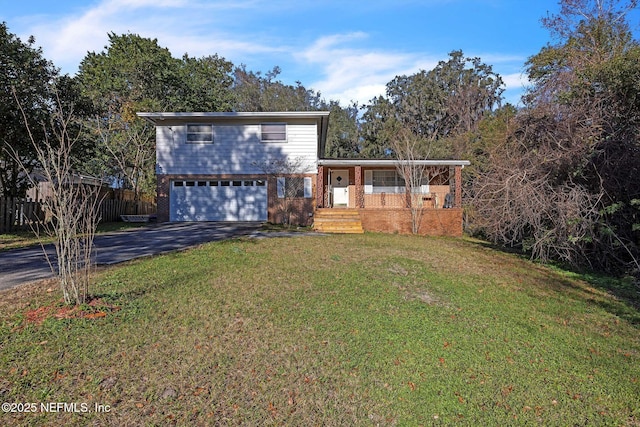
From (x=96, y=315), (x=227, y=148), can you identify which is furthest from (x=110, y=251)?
(x=227, y=148)

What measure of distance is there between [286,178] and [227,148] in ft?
10.0

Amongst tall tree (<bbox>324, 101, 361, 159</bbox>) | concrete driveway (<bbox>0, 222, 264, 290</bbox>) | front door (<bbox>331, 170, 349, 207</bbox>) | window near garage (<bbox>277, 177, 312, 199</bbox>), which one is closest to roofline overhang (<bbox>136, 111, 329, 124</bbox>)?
window near garage (<bbox>277, 177, 312, 199</bbox>)

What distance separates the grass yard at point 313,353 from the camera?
3.46 meters

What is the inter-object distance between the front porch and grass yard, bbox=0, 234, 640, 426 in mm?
9249

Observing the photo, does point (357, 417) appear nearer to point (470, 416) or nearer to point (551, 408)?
point (470, 416)

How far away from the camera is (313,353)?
438 centimetres

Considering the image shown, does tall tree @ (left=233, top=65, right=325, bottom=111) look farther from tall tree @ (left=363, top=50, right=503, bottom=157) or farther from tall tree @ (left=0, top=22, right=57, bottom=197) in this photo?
tall tree @ (left=0, top=22, right=57, bottom=197)

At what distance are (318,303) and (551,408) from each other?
10.1 feet

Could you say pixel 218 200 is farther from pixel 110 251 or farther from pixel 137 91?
pixel 137 91

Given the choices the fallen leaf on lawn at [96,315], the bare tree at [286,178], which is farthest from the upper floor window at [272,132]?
the fallen leaf on lawn at [96,315]

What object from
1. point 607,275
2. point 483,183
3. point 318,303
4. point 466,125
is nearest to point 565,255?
point 607,275

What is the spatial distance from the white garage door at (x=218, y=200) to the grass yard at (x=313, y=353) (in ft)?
36.1

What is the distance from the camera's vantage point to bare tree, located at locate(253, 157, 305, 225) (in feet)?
58.4

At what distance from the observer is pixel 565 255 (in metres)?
11.0
